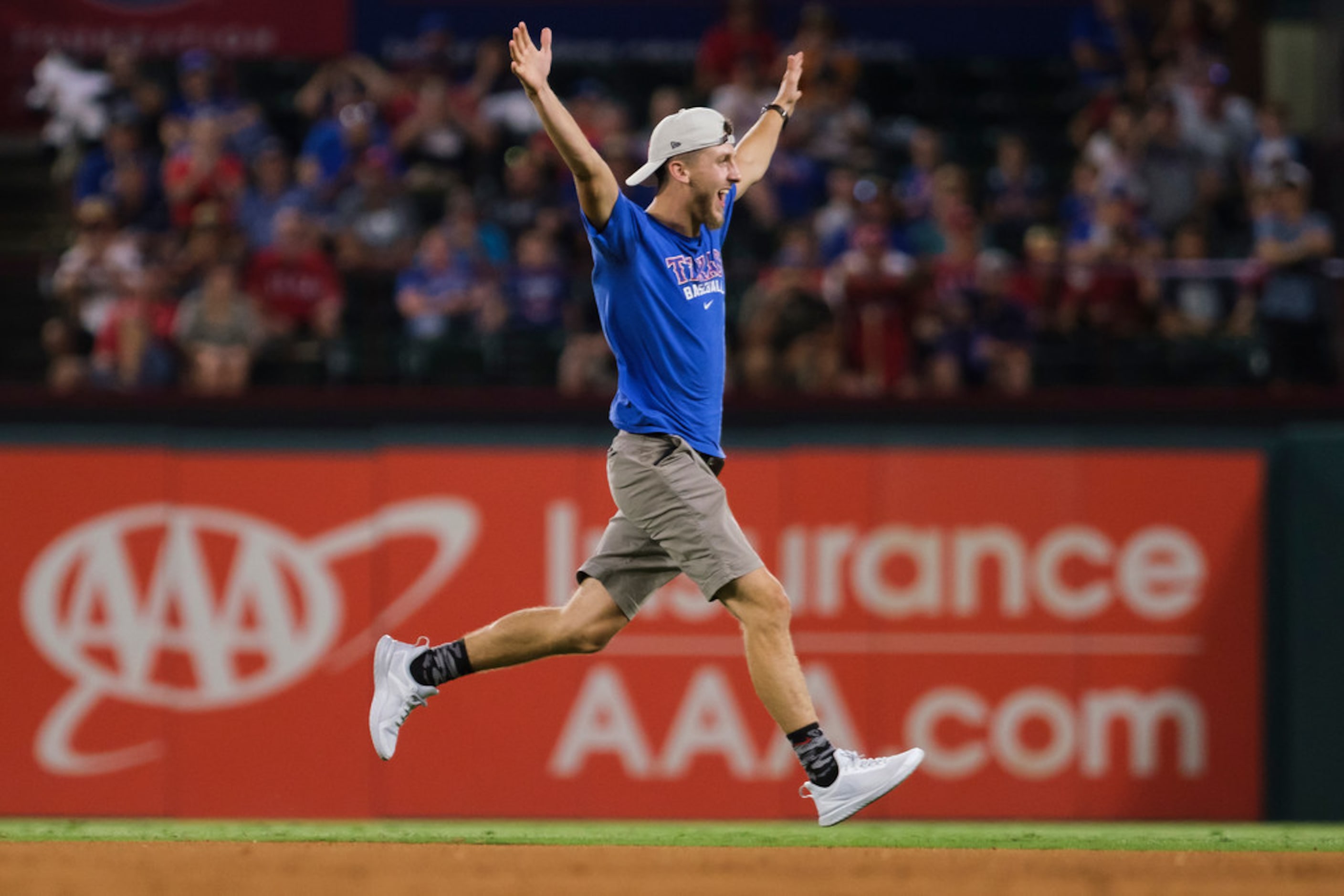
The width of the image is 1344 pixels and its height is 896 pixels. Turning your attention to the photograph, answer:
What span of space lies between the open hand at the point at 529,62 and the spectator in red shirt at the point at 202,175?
5.93 meters

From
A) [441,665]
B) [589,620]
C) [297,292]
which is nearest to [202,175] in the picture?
[297,292]

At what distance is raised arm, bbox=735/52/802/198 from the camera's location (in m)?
7.06

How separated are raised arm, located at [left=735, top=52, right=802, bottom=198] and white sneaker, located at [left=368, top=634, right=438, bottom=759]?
215cm

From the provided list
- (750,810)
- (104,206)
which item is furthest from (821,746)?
(104,206)

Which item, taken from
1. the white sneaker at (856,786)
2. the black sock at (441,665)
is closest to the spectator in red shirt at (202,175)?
the black sock at (441,665)

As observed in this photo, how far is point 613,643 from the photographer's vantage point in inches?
387

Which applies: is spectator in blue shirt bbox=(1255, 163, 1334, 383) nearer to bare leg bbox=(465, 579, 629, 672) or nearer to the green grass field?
the green grass field

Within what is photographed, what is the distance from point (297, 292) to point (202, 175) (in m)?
1.76

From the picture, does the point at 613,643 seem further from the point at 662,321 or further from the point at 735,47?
the point at 735,47

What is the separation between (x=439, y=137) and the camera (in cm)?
1241

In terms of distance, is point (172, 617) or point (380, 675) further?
point (172, 617)

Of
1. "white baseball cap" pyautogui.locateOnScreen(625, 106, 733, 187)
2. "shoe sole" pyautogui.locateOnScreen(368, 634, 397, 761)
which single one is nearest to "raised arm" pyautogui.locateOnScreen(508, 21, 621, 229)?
"white baseball cap" pyautogui.locateOnScreen(625, 106, 733, 187)

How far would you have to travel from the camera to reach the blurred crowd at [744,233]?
10.3m

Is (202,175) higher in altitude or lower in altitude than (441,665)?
higher
